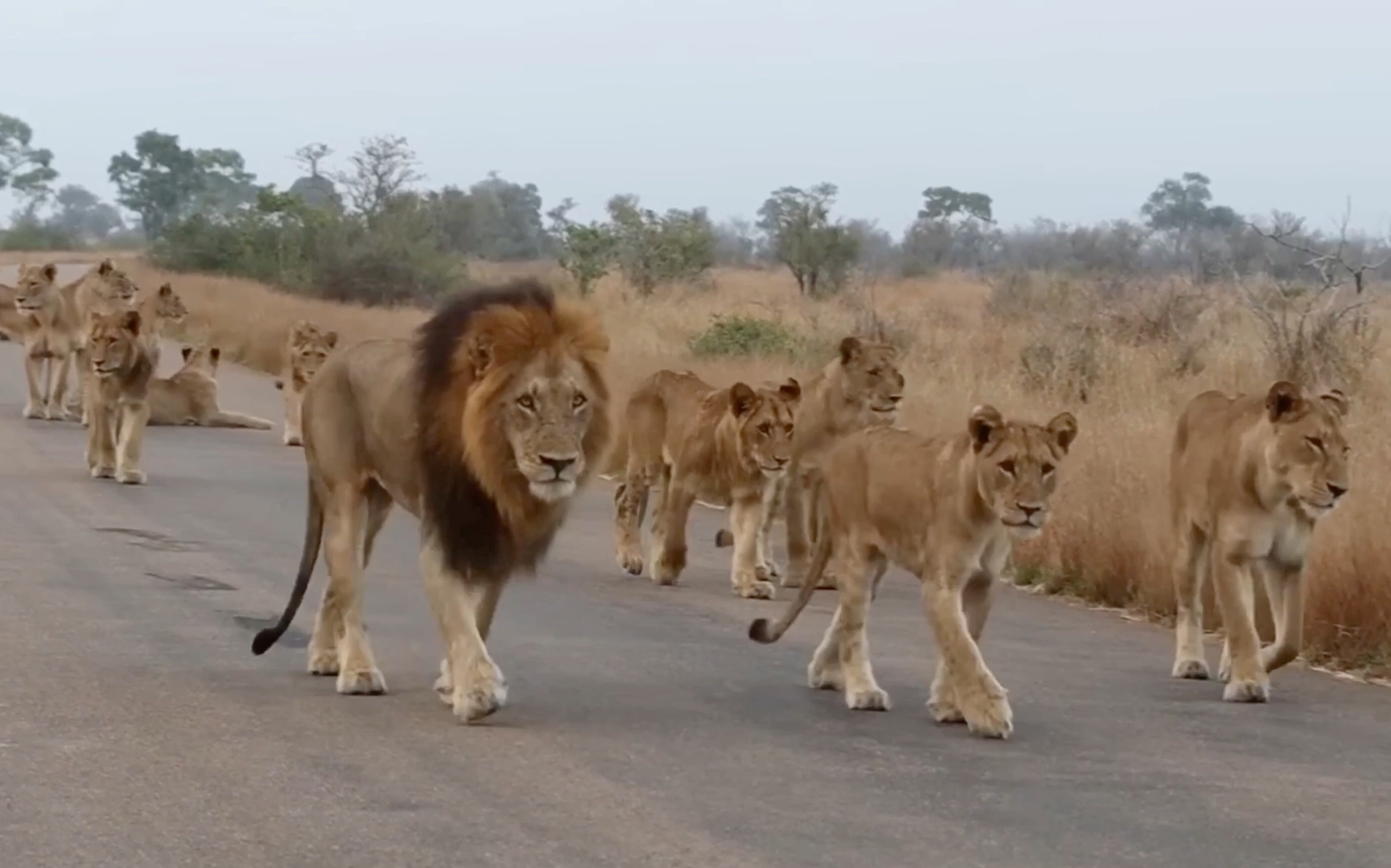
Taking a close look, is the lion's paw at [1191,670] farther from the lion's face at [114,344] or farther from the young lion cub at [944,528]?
the lion's face at [114,344]

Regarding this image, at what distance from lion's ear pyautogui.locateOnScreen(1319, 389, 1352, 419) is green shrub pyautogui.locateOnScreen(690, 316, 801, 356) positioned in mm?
16137

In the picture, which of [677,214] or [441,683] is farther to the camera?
[677,214]

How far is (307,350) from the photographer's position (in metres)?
19.2

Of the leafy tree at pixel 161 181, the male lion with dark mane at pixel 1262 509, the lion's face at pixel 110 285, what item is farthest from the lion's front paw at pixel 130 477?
the leafy tree at pixel 161 181

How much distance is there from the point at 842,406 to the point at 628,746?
5.17 m

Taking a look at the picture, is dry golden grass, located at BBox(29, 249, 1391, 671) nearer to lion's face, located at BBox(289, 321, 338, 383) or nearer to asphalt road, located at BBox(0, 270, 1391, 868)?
asphalt road, located at BBox(0, 270, 1391, 868)

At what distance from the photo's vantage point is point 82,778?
6.79 meters

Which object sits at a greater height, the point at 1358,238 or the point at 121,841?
the point at 1358,238

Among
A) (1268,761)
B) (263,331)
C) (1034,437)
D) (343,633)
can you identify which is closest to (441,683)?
(343,633)

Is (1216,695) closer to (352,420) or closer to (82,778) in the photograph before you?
(352,420)

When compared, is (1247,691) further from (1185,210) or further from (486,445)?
(1185,210)

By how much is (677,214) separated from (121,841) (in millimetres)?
41469

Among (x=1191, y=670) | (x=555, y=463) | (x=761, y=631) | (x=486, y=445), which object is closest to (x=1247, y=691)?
(x=1191, y=670)

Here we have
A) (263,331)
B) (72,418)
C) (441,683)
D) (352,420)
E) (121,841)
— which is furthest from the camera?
(263,331)
